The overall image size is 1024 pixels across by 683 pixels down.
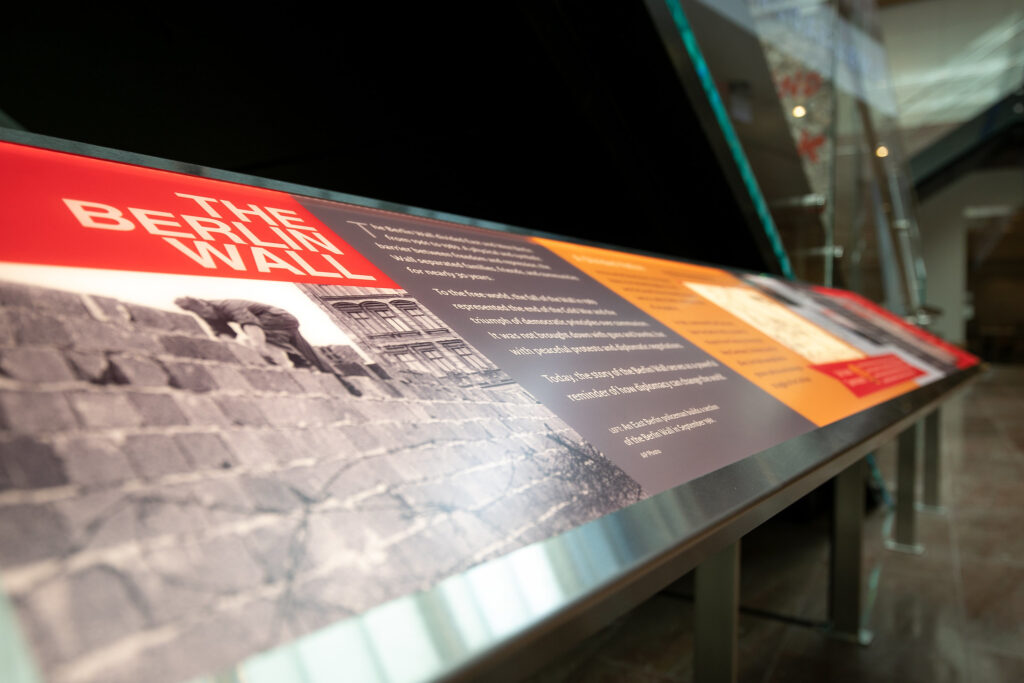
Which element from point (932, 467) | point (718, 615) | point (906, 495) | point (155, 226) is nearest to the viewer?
point (155, 226)

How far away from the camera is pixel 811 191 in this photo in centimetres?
302

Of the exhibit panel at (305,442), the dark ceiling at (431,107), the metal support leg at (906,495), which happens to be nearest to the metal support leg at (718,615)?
the exhibit panel at (305,442)

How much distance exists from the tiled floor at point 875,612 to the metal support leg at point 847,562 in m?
0.05

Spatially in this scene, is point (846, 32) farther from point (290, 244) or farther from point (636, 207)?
point (290, 244)

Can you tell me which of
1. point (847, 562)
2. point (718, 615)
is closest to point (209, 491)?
point (718, 615)

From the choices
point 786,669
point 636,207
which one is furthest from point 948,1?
point 786,669

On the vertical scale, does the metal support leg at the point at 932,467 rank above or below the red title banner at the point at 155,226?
below

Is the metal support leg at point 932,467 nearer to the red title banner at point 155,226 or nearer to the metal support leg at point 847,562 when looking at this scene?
the metal support leg at point 847,562

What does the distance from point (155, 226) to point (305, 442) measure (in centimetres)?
27

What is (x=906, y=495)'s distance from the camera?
8.41 ft

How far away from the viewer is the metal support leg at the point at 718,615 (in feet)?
3.53

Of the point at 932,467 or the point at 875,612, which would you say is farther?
the point at 932,467

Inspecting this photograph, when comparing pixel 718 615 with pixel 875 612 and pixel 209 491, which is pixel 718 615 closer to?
pixel 209 491

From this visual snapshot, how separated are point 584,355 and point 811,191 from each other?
268cm
